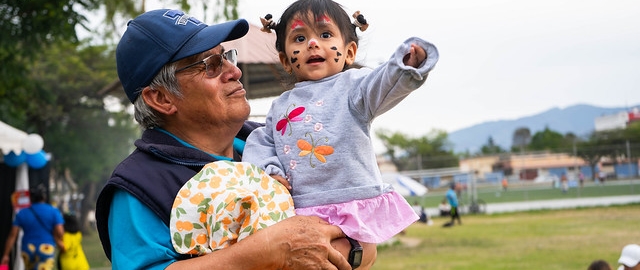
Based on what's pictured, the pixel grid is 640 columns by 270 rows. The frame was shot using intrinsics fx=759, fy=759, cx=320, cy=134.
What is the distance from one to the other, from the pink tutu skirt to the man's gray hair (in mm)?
502

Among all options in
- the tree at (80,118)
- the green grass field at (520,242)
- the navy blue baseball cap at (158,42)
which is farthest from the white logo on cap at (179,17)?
the tree at (80,118)

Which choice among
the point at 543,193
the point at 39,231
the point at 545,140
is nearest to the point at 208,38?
the point at 39,231

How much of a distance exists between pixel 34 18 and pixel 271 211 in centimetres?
652

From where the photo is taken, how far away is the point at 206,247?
76.5 inches

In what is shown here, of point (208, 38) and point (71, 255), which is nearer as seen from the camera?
point (208, 38)

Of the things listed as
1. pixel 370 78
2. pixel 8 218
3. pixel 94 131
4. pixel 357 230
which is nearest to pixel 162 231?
pixel 357 230

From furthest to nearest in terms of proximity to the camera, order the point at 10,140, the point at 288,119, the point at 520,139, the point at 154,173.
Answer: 1. the point at 520,139
2. the point at 10,140
3. the point at 288,119
4. the point at 154,173

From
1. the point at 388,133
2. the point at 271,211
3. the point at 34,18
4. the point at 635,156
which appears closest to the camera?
the point at 271,211

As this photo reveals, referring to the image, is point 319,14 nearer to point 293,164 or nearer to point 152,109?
point 293,164

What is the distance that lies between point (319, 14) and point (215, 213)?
0.72 meters

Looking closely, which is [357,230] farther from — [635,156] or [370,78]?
[635,156]

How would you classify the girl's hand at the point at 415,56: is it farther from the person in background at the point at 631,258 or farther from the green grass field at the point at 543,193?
the green grass field at the point at 543,193

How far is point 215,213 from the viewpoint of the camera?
1.91m

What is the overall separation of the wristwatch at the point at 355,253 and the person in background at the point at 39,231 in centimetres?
861
